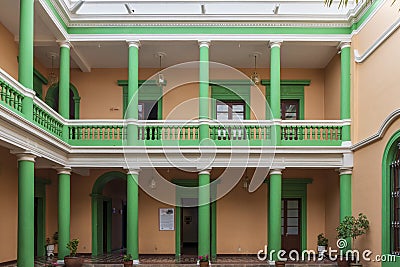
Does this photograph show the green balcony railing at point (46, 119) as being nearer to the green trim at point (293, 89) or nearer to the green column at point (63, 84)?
the green column at point (63, 84)

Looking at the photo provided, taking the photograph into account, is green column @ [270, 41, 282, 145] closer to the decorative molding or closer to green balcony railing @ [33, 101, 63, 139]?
the decorative molding

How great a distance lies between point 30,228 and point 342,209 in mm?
8538

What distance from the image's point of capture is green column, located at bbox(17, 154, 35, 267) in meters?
11.3

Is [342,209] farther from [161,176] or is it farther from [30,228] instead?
[30,228]

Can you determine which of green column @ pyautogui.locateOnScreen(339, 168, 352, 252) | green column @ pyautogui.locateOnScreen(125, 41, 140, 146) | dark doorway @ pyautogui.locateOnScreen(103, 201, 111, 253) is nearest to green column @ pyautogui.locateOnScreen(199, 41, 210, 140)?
green column @ pyautogui.locateOnScreen(125, 41, 140, 146)

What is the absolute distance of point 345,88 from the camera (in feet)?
50.5

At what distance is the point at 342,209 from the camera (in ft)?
49.9

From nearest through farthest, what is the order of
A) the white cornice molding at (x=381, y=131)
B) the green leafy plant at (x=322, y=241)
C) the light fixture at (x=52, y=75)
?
the white cornice molding at (x=381, y=131) → the light fixture at (x=52, y=75) → the green leafy plant at (x=322, y=241)

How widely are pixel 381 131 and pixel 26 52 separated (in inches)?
331

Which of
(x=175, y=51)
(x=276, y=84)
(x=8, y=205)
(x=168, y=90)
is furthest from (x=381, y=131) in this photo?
(x=8, y=205)

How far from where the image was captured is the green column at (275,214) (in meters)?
15.0

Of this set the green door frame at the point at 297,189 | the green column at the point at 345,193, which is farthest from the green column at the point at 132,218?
the green column at the point at 345,193

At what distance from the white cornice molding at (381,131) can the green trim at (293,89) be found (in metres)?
4.24

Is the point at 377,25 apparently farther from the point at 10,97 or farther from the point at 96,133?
the point at 10,97
